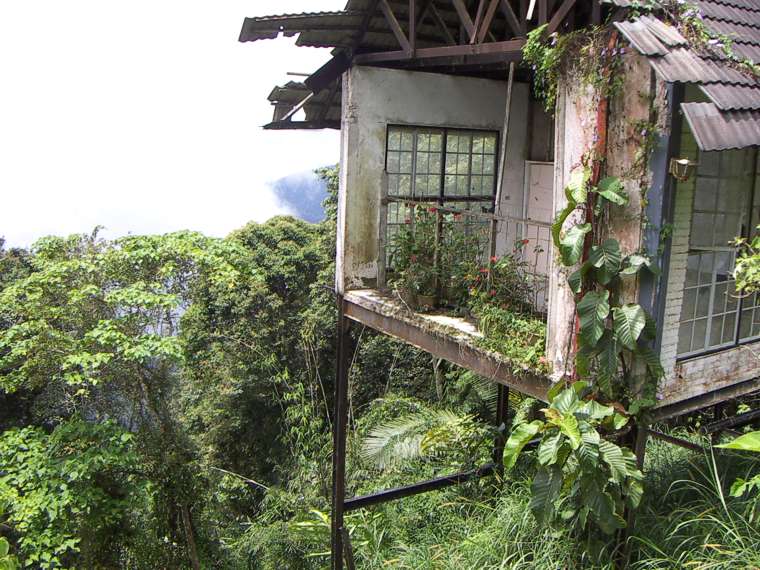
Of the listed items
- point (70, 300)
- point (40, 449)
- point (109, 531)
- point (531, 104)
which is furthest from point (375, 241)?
point (109, 531)

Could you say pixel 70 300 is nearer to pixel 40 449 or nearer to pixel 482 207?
pixel 40 449

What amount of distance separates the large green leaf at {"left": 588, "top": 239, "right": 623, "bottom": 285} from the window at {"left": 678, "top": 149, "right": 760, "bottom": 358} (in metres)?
0.83

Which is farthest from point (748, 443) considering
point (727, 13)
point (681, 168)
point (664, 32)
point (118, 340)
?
point (118, 340)

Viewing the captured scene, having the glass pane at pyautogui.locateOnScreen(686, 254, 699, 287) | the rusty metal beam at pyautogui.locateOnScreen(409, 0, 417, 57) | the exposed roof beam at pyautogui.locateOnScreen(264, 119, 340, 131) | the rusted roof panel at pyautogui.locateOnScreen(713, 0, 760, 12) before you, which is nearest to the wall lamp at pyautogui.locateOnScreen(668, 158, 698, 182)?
the glass pane at pyautogui.locateOnScreen(686, 254, 699, 287)

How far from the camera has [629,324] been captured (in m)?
4.30

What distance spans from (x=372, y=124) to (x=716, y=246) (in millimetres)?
3554

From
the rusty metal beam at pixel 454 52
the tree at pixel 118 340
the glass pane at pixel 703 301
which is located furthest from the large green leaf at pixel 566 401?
the tree at pixel 118 340

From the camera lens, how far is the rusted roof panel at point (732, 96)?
3959mm

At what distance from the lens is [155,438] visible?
496 inches

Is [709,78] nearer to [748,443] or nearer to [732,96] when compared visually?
[732,96]

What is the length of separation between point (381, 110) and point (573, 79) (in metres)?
2.94

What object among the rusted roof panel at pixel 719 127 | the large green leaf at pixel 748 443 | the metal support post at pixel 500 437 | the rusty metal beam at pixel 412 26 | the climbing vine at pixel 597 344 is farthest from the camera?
the metal support post at pixel 500 437

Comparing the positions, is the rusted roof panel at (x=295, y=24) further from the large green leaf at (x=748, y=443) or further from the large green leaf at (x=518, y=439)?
the large green leaf at (x=748, y=443)

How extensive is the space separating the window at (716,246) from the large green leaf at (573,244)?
3.20ft
